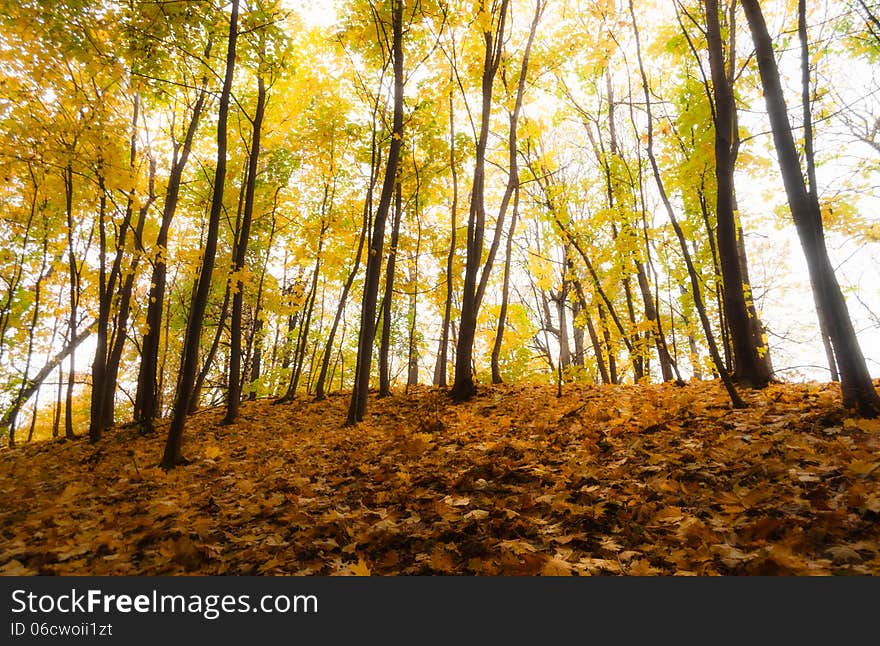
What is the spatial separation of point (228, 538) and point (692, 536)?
2.95 metres

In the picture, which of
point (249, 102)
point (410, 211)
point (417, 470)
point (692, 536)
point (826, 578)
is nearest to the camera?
point (826, 578)

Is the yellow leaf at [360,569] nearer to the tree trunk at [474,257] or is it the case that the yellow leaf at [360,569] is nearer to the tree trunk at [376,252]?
the tree trunk at [376,252]

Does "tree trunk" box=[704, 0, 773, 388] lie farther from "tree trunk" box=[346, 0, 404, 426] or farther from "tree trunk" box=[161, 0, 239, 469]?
"tree trunk" box=[161, 0, 239, 469]

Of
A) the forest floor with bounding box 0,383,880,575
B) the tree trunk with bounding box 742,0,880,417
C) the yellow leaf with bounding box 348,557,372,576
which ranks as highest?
the tree trunk with bounding box 742,0,880,417

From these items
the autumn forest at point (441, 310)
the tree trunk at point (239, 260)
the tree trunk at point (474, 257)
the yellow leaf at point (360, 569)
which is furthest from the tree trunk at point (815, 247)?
the tree trunk at point (239, 260)

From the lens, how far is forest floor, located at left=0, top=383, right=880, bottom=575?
232 cm

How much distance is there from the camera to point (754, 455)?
3346mm

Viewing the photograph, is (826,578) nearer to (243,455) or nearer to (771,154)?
(243,455)

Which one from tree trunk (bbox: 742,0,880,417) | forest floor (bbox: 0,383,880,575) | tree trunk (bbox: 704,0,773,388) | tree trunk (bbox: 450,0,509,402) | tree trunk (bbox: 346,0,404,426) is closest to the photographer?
forest floor (bbox: 0,383,880,575)

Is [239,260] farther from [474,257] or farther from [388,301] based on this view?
[474,257]

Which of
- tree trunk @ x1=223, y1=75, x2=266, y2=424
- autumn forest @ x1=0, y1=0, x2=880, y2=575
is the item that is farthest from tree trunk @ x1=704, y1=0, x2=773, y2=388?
tree trunk @ x1=223, y1=75, x2=266, y2=424

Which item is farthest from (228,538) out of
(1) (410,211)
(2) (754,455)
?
(1) (410,211)

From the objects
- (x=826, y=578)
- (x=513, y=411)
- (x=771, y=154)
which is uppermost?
(x=771, y=154)

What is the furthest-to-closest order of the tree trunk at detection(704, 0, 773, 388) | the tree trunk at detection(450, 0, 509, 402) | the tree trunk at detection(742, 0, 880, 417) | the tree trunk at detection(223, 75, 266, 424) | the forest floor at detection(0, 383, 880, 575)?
the tree trunk at detection(223, 75, 266, 424), the tree trunk at detection(450, 0, 509, 402), the tree trunk at detection(704, 0, 773, 388), the tree trunk at detection(742, 0, 880, 417), the forest floor at detection(0, 383, 880, 575)
